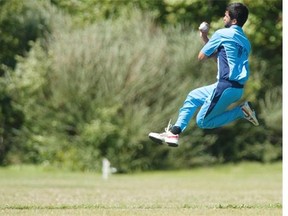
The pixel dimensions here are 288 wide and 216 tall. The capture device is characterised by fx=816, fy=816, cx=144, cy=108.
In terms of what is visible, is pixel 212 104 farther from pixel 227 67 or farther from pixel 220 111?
pixel 227 67

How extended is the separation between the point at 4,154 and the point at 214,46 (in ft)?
74.6

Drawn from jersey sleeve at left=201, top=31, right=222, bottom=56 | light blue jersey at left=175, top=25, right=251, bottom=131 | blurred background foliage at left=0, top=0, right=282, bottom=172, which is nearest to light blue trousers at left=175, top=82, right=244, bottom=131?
light blue jersey at left=175, top=25, right=251, bottom=131

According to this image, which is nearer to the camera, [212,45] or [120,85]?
[212,45]

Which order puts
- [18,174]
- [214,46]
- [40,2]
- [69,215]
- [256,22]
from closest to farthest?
[69,215], [214,46], [18,174], [256,22], [40,2]

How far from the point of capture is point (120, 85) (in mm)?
29359

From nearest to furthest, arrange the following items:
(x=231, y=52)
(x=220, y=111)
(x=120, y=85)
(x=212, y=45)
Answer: (x=231, y=52) → (x=212, y=45) → (x=220, y=111) → (x=120, y=85)

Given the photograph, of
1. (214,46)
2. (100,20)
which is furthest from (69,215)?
(100,20)

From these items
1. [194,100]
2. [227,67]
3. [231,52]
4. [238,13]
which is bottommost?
[194,100]

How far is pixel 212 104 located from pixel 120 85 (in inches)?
753

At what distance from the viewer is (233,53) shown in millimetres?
10164

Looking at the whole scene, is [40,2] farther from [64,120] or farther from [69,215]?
[69,215]

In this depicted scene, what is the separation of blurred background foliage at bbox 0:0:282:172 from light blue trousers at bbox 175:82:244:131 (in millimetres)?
18383

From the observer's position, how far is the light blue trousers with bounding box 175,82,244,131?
1023 cm

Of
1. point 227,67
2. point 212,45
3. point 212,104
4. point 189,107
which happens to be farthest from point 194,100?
point 212,45
